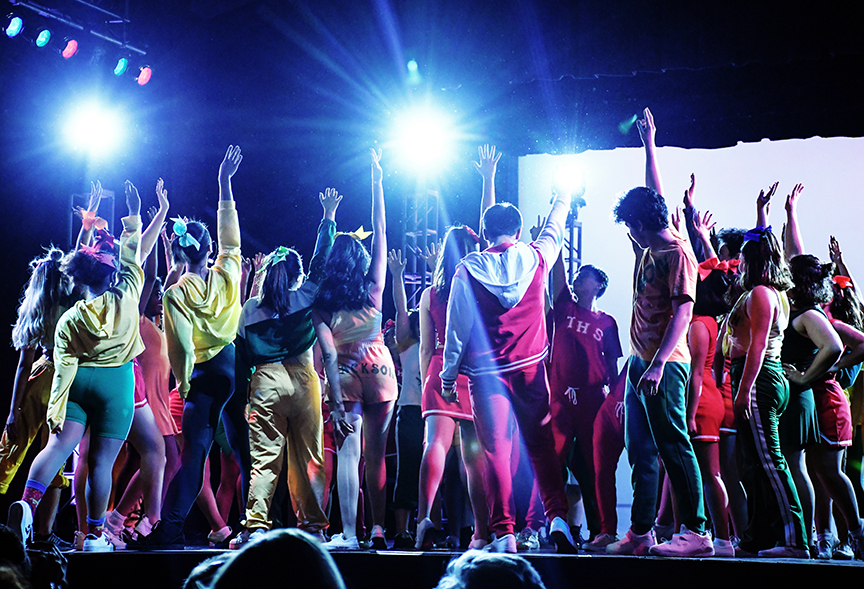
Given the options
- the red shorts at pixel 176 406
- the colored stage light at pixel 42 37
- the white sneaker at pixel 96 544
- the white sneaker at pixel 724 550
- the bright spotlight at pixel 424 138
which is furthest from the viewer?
the bright spotlight at pixel 424 138

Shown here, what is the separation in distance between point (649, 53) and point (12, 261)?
15.4 ft

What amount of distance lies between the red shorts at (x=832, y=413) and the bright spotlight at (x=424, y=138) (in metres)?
3.31

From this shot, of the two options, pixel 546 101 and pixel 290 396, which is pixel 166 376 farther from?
pixel 546 101

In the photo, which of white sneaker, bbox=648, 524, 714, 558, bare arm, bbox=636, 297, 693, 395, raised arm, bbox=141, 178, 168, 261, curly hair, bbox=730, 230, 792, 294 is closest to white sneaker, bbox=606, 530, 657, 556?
white sneaker, bbox=648, 524, 714, 558

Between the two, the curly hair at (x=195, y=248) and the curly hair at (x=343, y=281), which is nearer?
the curly hair at (x=343, y=281)

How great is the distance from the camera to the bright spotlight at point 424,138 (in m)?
6.20

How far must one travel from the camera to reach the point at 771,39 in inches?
186

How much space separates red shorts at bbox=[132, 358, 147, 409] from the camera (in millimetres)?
4630

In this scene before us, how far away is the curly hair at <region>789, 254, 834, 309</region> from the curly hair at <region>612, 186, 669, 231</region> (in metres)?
0.67

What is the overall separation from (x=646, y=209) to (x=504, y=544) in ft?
5.02

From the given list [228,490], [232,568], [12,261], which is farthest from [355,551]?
[12,261]

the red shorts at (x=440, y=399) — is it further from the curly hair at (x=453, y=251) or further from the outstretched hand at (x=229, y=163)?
the outstretched hand at (x=229, y=163)

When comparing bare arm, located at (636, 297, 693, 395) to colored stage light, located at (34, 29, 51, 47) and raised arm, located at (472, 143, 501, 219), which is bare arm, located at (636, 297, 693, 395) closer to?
raised arm, located at (472, 143, 501, 219)

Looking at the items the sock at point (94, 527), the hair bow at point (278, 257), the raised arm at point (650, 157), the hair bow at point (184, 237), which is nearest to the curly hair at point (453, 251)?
the hair bow at point (278, 257)
